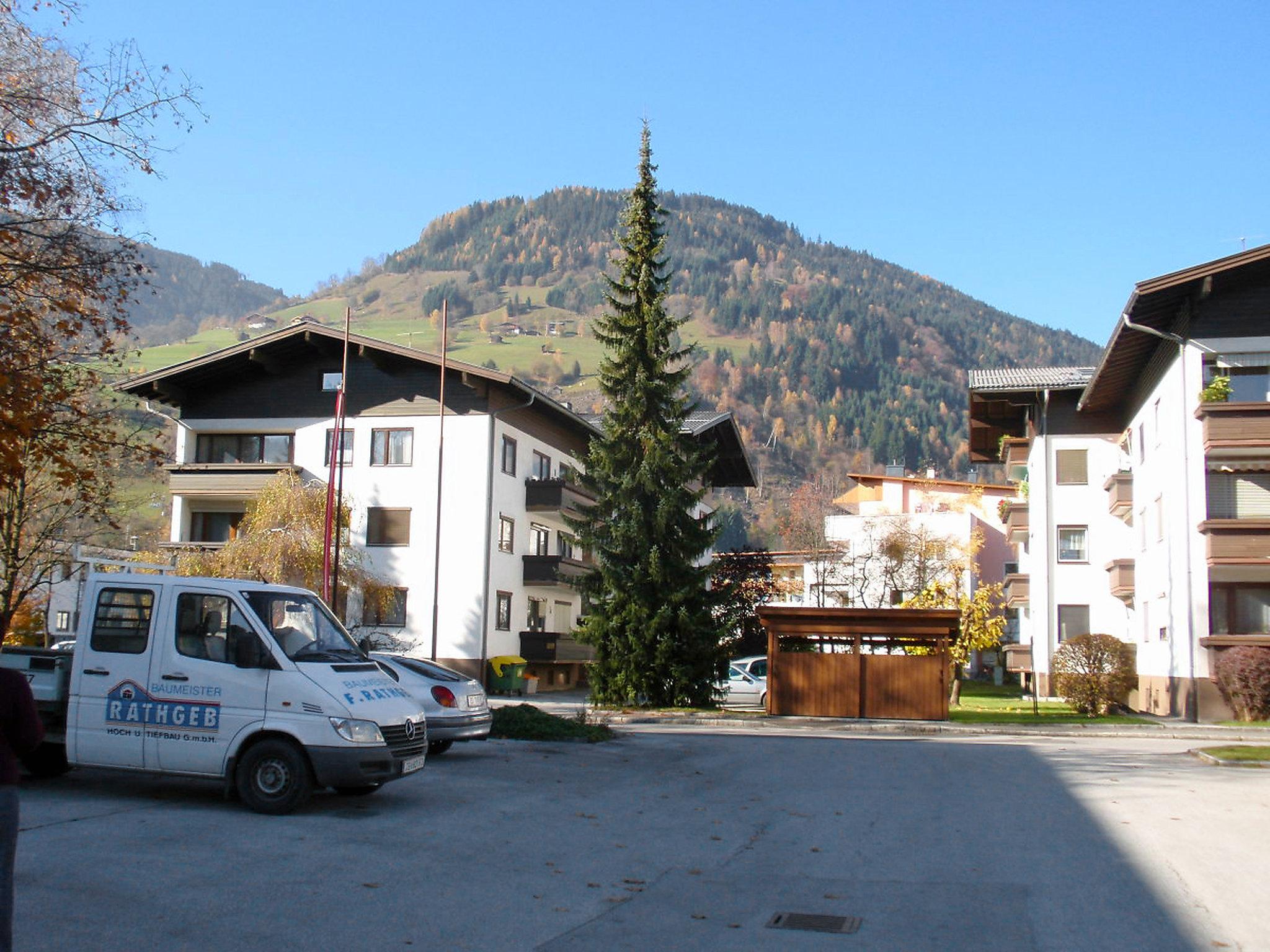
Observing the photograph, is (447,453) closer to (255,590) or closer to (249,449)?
(249,449)

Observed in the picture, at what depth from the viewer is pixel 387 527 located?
42125 millimetres

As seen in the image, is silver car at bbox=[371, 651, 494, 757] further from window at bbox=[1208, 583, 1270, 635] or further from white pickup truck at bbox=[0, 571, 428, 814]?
window at bbox=[1208, 583, 1270, 635]

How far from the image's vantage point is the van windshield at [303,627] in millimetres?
12422

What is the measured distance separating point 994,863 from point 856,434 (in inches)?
6024

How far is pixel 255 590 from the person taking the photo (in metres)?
12.6

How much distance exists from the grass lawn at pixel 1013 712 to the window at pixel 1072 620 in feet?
8.98

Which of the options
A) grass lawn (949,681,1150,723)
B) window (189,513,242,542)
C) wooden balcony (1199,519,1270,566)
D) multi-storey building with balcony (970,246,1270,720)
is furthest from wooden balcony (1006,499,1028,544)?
window (189,513,242,542)

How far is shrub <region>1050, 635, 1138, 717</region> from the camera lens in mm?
33469

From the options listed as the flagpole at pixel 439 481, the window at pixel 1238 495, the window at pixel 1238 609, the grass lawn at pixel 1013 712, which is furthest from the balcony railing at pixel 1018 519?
the flagpole at pixel 439 481

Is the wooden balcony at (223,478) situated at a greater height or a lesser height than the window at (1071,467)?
lesser

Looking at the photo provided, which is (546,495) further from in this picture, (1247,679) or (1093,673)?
(1247,679)

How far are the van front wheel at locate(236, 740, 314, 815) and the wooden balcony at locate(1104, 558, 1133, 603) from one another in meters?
32.8

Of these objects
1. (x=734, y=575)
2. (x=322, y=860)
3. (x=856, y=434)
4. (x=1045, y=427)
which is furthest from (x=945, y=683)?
(x=856, y=434)

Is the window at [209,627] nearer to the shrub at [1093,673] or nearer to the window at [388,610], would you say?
the shrub at [1093,673]
